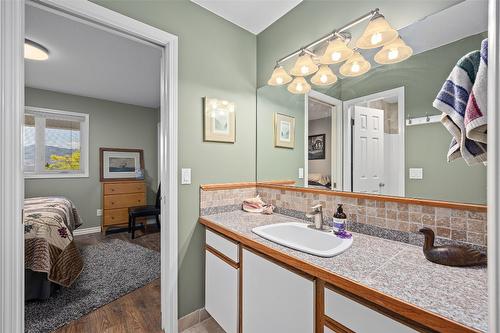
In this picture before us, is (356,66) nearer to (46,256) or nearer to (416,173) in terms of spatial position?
(416,173)

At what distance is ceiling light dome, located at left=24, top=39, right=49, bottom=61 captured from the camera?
2323 millimetres

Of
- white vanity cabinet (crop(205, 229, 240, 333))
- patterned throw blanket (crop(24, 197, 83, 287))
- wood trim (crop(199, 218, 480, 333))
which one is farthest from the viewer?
patterned throw blanket (crop(24, 197, 83, 287))

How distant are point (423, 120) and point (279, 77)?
1.08 metres

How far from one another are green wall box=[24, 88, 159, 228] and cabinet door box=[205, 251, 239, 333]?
3.55m

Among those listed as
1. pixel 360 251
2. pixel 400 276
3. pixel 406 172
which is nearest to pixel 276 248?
pixel 360 251

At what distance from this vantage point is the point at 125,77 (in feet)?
10.7

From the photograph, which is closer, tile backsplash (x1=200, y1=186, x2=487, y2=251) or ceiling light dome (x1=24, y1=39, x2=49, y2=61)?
tile backsplash (x1=200, y1=186, x2=487, y2=251)

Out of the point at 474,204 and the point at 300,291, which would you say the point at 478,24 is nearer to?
the point at 474,204

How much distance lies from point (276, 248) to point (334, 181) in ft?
2.31

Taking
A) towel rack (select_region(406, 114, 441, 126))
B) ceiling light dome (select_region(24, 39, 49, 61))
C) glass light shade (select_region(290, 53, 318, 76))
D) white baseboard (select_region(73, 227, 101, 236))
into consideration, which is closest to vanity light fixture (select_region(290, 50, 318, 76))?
glass light shade (select_region(290, 53, 318, 76))

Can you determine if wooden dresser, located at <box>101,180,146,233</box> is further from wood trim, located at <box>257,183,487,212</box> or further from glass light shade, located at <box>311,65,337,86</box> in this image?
glass light shade, located at <box>311,65,337,86</box>

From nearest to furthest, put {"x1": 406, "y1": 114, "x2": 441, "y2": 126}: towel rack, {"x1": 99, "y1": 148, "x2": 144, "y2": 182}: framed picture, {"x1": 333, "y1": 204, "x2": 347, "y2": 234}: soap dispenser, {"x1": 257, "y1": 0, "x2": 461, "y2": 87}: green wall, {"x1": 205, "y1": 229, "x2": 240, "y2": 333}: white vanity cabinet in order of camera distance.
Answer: {"x1": 406, "y1": 114, "x2": 441, "y2": 126}: towel rack
{"x1": 257, "y1": 0, "x2": 461, "y2": 87}: green wall
{"x1": 333, "y1": 204, "x2": 347, "y2": 234}: soap dispenser
{"x1": 205, "y1": 229, "x2": 240, "y2": 333}: white vanity cabinet
{"x1": 99, "y1": 148, "x2": 144, "y2": 182}: framed picture

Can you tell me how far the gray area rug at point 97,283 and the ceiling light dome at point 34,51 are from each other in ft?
8.14

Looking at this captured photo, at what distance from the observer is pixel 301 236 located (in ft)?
4.87
